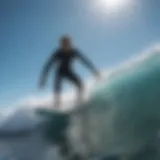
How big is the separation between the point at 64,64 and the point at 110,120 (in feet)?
1.07

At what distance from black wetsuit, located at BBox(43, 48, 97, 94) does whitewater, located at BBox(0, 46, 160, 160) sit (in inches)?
4.3

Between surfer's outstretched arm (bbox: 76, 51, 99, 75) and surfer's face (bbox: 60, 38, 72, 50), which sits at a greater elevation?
surfer's face (bbox: 60, 38, 72, 50)

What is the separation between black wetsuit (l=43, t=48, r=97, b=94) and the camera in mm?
1723

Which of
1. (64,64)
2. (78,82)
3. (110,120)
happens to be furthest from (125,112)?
(64,64)

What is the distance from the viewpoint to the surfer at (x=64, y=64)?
5.65 ft

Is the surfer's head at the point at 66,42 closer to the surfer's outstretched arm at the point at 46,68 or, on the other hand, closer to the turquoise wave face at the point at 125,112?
the surfer's outstretched arm at the point at 46,68

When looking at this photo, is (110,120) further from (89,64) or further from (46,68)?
(46,68)

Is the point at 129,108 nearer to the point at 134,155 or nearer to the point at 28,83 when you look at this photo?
the point at 134,155

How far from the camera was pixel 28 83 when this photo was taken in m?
1.74

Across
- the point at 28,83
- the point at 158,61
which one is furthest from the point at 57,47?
the point at 158,61

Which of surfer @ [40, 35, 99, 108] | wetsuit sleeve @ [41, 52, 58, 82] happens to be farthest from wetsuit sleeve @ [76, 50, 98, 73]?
wetsuit sleeve @ [41, 52, 58, 82]

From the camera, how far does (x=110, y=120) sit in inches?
67.6

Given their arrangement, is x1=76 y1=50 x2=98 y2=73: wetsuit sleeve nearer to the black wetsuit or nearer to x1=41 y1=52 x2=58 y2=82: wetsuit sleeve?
the black wetsuit

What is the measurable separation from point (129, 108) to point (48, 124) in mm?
371
